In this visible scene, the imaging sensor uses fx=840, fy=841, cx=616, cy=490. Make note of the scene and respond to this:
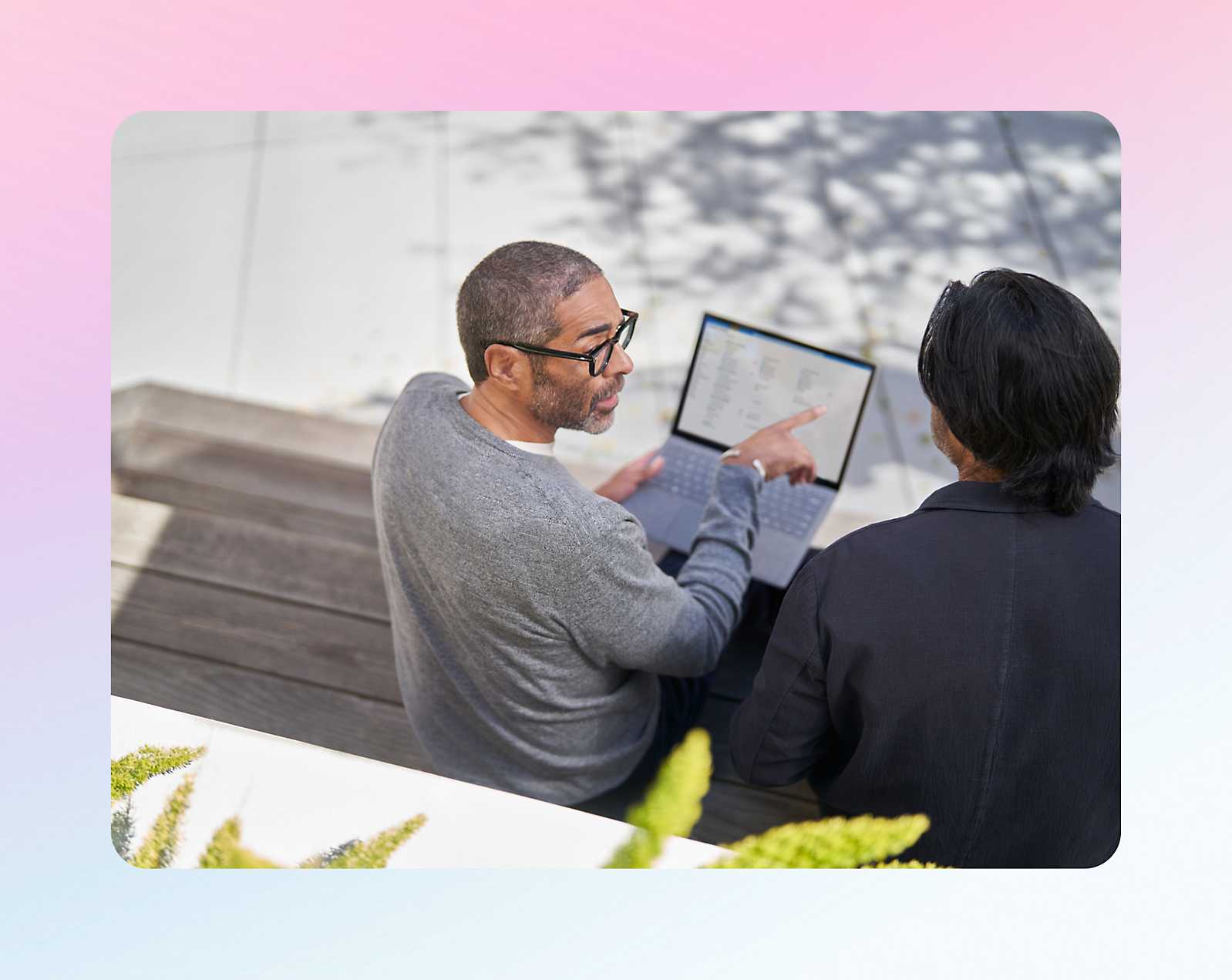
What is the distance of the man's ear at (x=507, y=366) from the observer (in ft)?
3.47

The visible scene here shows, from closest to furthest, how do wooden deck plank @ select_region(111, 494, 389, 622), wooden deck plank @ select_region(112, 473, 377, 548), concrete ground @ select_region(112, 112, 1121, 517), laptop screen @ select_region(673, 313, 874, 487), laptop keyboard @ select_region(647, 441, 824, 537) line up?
1. concrete ground @ select_region(112, 112, 1121, 517)
2. laptop screen @ select_region(673, 313, 874, 487)
3. laptop keyboard @ select_region(647, 441, 824, 537)
4. wooden deck plank @ select_region(111, 494, 389, 622)
5. wooden deck plank @ select_region(112, 473, 377, 548)

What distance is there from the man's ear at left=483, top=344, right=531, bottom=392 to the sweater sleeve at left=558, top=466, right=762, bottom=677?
209 mm

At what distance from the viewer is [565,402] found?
1.08 metres

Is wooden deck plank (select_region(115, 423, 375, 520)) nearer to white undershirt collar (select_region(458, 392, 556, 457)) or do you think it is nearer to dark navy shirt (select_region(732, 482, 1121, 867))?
white undershirt collar (select_region(458, 392, 556, 457))

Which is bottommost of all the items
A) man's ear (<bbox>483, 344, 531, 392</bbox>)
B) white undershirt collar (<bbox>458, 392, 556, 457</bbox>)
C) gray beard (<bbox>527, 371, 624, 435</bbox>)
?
white undershirt collar (<bbox>458, 392, 556, 457</bbox>)

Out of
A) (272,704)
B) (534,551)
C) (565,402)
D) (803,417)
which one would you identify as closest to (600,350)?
(565,402)

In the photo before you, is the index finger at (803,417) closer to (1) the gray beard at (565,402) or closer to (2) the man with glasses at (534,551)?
(2) the man with glasses at (534,551)

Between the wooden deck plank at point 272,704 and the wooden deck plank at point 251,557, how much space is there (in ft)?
0.56

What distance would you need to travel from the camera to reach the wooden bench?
1.30m

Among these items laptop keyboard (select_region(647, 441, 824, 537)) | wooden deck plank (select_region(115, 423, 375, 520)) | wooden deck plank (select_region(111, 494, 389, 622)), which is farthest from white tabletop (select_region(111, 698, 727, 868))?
wooden deck plank (select_region(115, 423, 375, 520))

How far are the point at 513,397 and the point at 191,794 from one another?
671 millimetres

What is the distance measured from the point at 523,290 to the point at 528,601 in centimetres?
39

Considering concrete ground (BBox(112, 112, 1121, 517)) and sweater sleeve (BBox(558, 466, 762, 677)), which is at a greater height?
concrete ground (BBox(112, 112, 1121, 517))

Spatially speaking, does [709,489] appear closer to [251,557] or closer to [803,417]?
[803,417]
